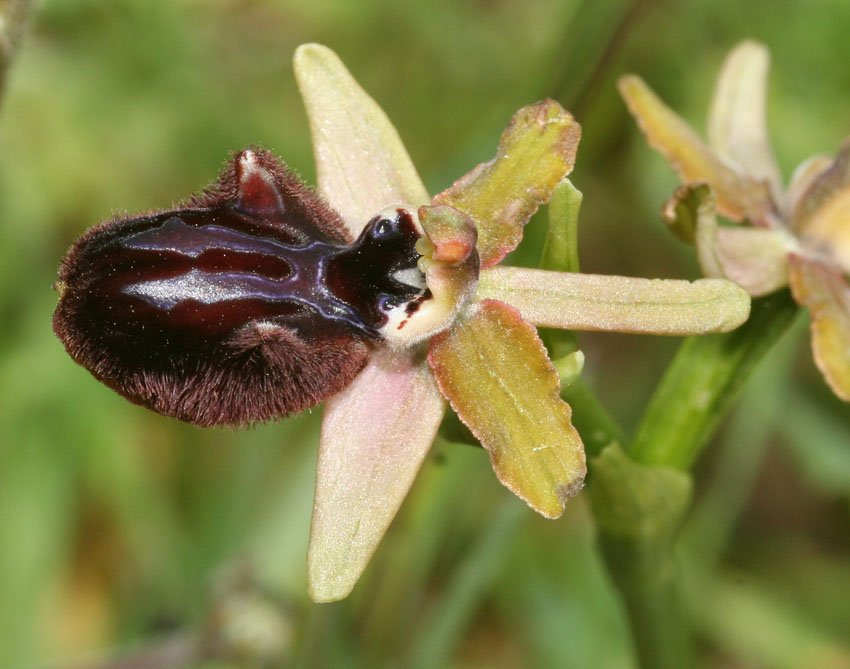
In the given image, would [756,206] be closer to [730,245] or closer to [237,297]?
[730,245]

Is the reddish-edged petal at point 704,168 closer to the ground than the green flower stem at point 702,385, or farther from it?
farther from it

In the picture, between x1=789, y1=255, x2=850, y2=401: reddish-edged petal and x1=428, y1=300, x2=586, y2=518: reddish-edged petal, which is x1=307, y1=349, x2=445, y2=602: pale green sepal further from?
x1=789, y1=255, x2=850, y2=401: reddish-edged petal

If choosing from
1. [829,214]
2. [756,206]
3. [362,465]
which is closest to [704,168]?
[756,206]

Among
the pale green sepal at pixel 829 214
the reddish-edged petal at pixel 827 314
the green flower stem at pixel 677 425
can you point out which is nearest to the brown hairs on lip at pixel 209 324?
the green flower stem at pixel 677 425

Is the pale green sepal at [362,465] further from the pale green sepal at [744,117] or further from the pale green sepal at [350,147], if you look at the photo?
the pale green sepal at [744,117]

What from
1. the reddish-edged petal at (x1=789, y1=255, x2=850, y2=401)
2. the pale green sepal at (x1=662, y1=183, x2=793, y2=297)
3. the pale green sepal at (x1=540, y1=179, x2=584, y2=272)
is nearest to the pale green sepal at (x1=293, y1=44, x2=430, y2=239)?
the pale green sepal at (x1=540, y1=179, x2=584, y2=272)

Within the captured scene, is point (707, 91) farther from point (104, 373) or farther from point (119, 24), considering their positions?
point (104, 373)
